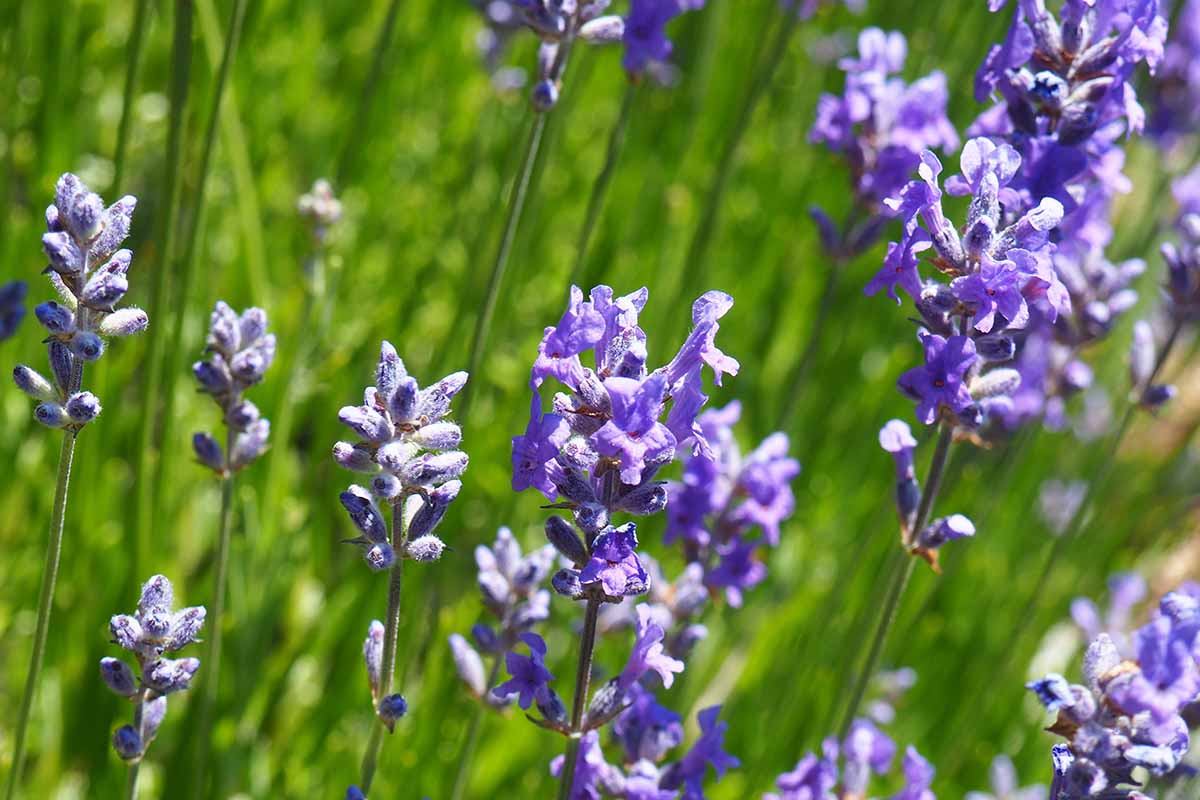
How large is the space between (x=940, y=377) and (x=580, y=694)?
0.73 meters

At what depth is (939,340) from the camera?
Result: 6.12ft

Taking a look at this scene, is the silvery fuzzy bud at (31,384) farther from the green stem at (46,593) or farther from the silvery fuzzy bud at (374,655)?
the silvery fuzzy bud at (374,655)

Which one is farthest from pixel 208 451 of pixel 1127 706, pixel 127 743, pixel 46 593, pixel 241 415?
pixel 1127 706

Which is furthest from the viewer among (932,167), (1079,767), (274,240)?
(274,240)

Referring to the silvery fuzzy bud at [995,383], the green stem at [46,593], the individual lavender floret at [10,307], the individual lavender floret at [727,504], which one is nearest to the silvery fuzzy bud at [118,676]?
the green stem at [46,593]

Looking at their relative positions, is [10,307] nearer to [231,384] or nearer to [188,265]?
[188,265]

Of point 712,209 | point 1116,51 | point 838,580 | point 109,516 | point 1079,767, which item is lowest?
point 109,516

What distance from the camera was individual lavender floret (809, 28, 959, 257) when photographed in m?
2.72

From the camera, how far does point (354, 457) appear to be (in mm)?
1658

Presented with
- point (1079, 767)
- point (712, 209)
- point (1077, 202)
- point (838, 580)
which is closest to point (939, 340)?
point (1077, 202)

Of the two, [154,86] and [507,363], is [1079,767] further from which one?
[154,86]

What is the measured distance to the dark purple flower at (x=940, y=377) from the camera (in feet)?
6.03

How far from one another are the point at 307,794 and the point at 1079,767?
1.62m

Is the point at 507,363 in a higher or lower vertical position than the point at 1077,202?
lower
